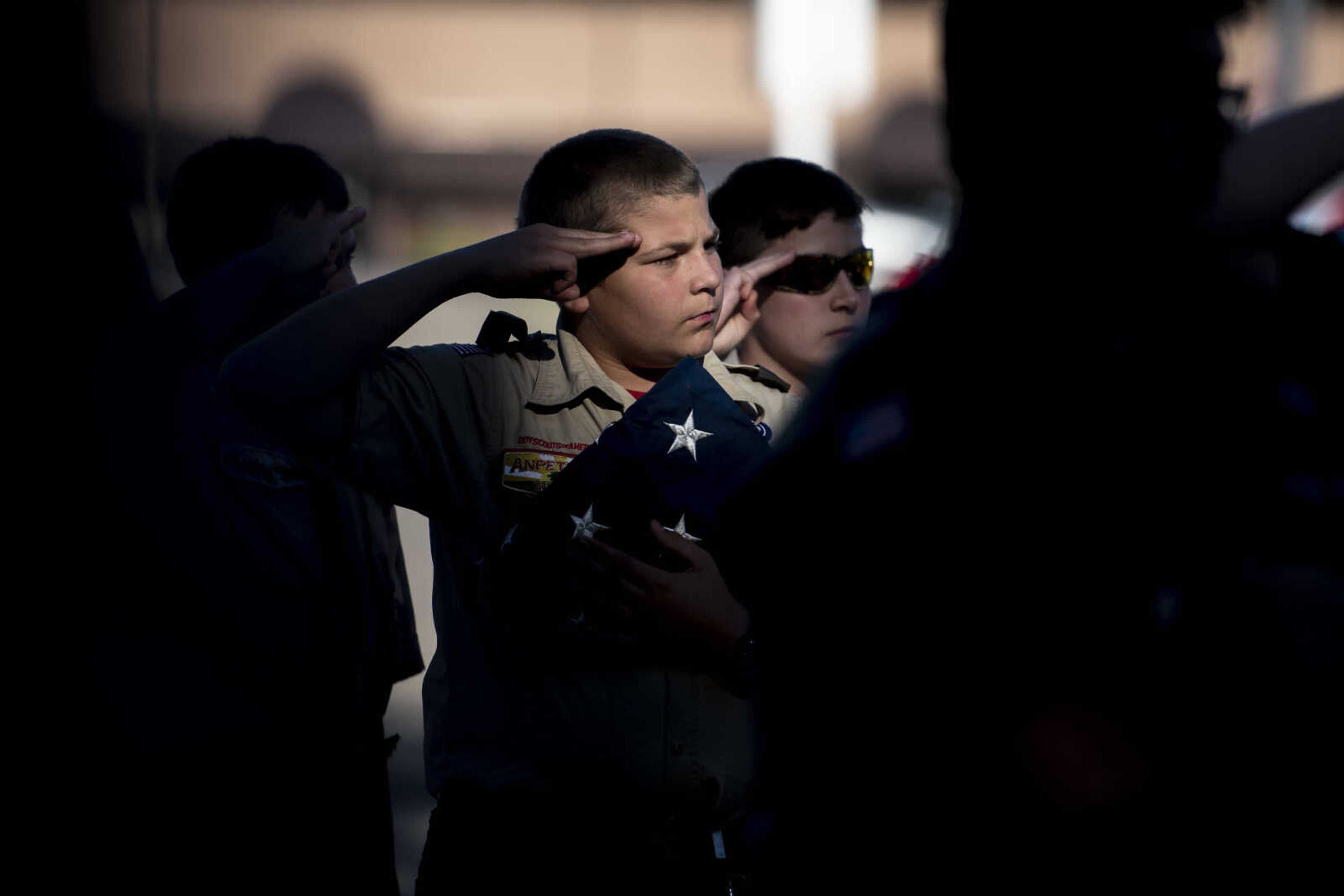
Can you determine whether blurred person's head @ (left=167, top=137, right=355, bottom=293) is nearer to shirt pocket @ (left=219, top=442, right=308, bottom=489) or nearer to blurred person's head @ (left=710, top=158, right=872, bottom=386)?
shirt pocket @ (left=219, top=442, right=308, bottom=489)

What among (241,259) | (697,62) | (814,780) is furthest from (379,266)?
(814,780)

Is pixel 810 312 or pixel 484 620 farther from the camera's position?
pixel 810 312

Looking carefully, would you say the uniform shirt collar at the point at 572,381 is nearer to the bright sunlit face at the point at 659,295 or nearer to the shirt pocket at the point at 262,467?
the bright sunlit face at the point at 659,295

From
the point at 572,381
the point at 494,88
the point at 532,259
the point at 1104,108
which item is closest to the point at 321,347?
the point at 532,259

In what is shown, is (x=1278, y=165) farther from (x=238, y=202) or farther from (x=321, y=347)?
(x=238, y=202)

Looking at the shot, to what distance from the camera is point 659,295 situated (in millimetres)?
2383

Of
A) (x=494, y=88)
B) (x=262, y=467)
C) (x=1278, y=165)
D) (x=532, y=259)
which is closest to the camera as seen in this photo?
(x=1278, y=165)

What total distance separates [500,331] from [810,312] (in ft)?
3.40

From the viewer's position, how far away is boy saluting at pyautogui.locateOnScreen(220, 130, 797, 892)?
2025 mm

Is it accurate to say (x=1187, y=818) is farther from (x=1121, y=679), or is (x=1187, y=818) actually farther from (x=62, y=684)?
(x=62, y=684)

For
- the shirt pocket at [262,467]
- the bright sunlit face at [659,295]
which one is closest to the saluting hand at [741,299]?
the bright sunlit face at [659,295]

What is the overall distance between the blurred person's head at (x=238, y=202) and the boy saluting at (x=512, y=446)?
70 cm

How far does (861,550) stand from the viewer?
1.20 metres

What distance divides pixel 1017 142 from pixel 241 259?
5.02ft
